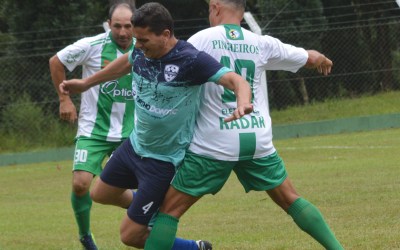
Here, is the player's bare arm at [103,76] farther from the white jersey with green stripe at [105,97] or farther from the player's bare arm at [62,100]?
the white jersey with green stripe at [105,97]

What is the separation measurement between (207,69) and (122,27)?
2.51m

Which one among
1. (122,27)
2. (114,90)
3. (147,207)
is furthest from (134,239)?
(122,27)

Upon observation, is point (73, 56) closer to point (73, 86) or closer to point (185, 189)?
point (73, 86)

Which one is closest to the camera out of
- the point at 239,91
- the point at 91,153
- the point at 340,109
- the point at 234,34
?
the point at 239,91

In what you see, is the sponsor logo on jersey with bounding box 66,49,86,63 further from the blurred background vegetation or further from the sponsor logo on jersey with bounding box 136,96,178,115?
the blurred background vegetation

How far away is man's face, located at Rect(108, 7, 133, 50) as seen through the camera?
809cm

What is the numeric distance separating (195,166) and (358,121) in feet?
50.0

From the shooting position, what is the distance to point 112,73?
6.58 meters

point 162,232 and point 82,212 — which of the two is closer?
point 162,232

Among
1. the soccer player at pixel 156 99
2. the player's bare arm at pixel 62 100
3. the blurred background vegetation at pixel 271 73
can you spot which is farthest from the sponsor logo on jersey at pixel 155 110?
the blurred background vegetation at pixel 271 73

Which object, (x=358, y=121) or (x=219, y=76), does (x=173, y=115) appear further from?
(x=358, y=121)

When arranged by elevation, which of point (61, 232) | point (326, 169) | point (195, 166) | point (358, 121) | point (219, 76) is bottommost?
point (358, 121)

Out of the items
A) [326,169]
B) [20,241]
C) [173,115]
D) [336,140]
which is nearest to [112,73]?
[173,115]

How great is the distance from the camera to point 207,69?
5.85 metres
